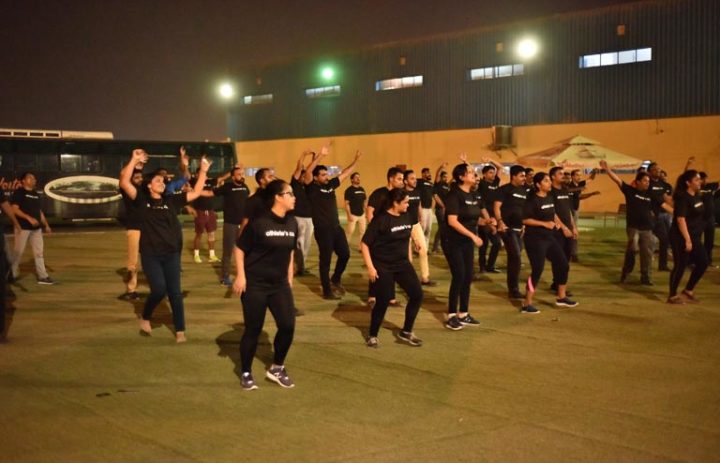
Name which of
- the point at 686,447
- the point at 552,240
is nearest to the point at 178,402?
the point at 686,447

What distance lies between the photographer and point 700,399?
5957mm

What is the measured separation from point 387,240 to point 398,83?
1260 inches

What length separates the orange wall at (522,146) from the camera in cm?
2984

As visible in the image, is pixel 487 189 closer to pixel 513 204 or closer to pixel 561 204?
pixel 561 204

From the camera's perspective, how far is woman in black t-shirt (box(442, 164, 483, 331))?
8.61 metres

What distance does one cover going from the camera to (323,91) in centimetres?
4138

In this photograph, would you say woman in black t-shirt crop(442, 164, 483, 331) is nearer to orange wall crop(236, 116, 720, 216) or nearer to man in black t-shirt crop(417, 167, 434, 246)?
man in black t-shirt crop(417, 167, 434, 246)

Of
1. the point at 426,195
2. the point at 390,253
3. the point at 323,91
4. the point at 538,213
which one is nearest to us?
the point at 390,253

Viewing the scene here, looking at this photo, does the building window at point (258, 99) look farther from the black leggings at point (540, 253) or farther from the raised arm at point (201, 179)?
the raised arm at point (201, 179)

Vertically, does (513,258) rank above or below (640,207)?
below

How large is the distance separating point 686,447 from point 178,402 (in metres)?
3.76

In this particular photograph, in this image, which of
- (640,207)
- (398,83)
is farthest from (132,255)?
(398,83)

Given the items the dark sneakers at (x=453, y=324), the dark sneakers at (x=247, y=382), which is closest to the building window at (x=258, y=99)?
the dark sneakers at (x=453, y=324)

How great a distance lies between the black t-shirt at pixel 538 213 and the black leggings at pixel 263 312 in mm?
4492
